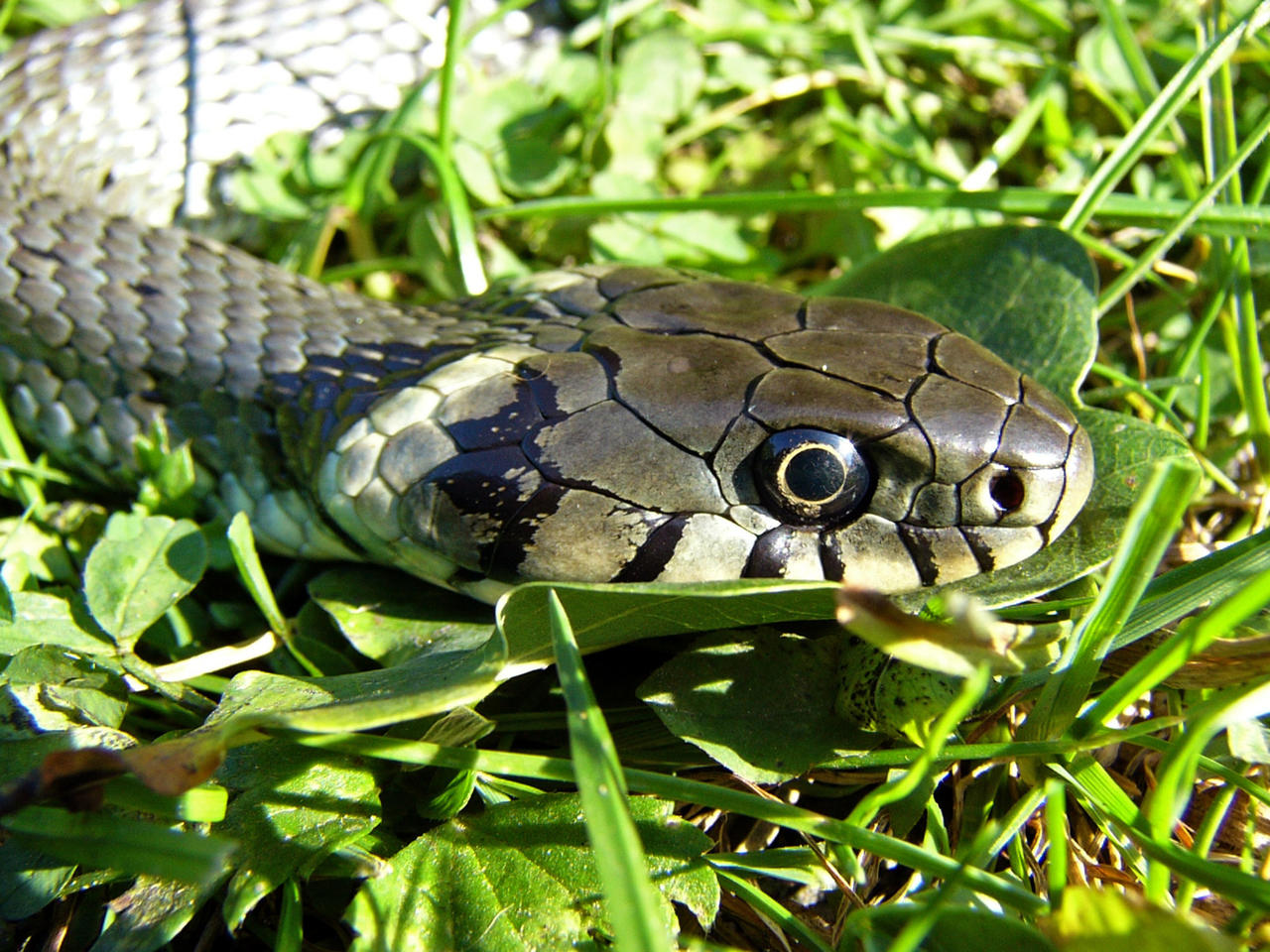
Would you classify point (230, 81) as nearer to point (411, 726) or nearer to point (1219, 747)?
point (411, 726)

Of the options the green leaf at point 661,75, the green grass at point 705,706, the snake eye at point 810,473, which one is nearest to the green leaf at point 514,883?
the green grass at point 705,706

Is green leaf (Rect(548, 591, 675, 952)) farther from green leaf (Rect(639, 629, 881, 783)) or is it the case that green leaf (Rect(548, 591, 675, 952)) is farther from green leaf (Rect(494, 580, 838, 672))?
green leaf (Rect(639, 629, 881, 783))

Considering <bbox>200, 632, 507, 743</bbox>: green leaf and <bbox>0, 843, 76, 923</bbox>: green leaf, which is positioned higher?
<bbox>200, 632, 507, 743</bbox>: green leaf

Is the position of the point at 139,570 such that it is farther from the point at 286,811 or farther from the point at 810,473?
the point at 810,473

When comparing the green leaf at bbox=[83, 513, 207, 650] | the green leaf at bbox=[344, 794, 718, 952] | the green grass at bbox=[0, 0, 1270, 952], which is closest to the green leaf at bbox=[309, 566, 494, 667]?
the green grass at bbox=[0, 0, 1270, 952]

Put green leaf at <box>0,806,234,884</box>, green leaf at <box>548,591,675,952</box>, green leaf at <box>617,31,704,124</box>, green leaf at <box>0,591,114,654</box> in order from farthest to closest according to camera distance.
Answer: green leaf at <box>617,31,704,124</box> < green leaf at <box>0,591,114,654</box> < green leaf at <box>0,806,234,884</box> < green leaf at <box>548,591,675,952</box>

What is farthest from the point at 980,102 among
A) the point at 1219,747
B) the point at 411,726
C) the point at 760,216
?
the point at 411,726

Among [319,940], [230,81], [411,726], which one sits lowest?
[319,940]
